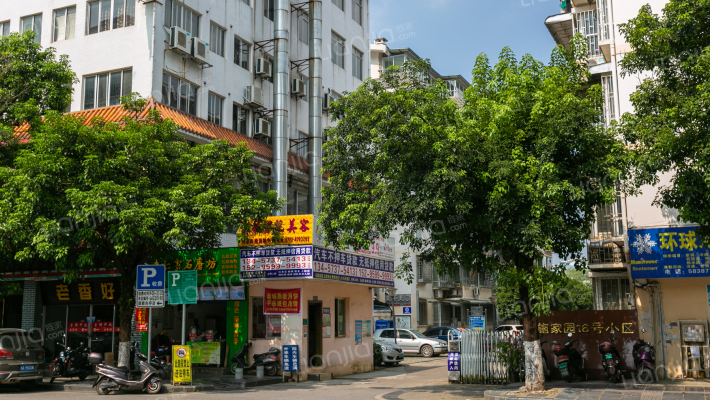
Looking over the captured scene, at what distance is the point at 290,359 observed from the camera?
1727 centimetres

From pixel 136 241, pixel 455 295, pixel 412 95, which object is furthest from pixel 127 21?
pixel 455 295

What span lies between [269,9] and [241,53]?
Result: 123 inches

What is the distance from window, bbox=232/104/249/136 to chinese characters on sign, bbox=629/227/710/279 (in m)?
15.2

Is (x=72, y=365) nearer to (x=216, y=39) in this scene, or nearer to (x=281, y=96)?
(x=281, y=96)

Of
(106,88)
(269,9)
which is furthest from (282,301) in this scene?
(269,9)

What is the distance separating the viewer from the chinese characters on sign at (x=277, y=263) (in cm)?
1691

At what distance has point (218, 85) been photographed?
2333 centimetres

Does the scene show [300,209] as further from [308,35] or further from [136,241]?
[136,241]

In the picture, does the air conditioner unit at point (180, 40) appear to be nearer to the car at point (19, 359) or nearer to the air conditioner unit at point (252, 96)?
the air conditioner unit at point (252, 96)

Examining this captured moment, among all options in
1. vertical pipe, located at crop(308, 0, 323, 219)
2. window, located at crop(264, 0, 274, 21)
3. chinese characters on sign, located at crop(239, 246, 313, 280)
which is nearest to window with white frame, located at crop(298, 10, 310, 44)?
vertical pipe, located at crop(308, 0, 323, 219)

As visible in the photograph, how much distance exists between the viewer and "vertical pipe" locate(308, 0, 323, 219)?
26.3 m

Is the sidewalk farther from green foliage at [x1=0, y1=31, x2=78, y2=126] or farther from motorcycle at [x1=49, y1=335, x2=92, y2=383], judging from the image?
green foliage at [x1=0, y1=31, x2=78, y2=126]

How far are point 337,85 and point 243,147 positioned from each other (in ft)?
45.6

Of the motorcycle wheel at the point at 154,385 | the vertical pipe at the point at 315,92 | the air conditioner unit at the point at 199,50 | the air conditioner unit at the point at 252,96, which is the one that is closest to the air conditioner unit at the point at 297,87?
the vertical pipe at the point at 315,92
